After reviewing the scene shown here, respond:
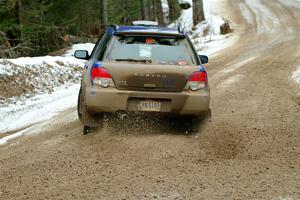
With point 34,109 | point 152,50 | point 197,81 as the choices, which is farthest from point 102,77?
point 34,109

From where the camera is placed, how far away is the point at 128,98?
7750 mm

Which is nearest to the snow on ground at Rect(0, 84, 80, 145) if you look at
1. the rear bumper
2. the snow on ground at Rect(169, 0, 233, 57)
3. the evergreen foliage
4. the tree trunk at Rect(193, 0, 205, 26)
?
the rear bumper

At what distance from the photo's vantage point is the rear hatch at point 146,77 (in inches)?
Answer: 305

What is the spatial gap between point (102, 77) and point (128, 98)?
0.51 metres

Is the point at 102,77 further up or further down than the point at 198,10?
further up

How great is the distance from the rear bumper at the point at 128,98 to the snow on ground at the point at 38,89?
248cm


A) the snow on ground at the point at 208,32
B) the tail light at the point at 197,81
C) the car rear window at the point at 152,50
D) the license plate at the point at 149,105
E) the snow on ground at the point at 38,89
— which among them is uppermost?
the car rear window at the point at 152,50

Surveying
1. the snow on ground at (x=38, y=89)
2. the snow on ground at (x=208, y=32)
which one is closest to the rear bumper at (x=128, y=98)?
the snow on ground at (x=38, y=89)

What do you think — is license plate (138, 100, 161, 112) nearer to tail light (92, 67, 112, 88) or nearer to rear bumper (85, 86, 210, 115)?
rear bumper (85, 86, 210, 115)

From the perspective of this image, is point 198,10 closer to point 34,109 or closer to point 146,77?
point 34,109

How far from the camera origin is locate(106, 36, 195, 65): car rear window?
8047 mm

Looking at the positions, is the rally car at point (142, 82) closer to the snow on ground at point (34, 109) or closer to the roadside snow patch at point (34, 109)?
the snow on ground at point (34, 109)

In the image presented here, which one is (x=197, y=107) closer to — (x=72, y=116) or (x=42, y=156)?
(x=42, y=156)

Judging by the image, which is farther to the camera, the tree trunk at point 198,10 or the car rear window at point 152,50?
the tree trunk at point 198,10
